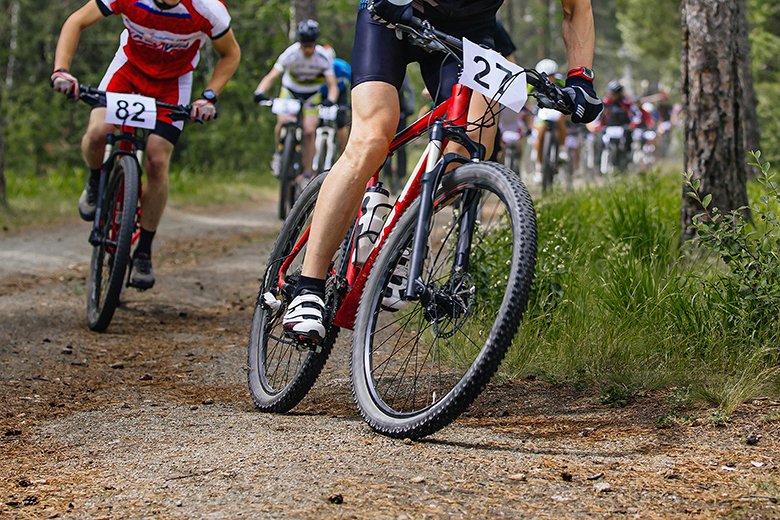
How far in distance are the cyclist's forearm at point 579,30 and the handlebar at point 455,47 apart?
0.34 m

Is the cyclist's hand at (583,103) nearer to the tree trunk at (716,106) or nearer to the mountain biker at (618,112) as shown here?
the tree trunk at (716,106)

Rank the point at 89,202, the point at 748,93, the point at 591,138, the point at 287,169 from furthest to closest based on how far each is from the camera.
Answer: the point at 591,138, the point at 748,93, the point at 287,169, the point at 89,202

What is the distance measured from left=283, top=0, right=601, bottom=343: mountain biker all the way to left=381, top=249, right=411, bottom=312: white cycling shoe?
0.92ft

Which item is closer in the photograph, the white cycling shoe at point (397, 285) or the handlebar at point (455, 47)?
the handlebar at point (455, 47)

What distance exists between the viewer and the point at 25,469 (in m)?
3.17

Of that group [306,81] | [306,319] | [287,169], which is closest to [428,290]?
[306,319]

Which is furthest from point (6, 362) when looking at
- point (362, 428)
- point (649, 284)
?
point (649, 284)

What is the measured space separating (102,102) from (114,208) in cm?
58

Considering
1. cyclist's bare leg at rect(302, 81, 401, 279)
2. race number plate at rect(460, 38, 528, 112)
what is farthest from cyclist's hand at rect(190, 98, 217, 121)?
race number plate at rect(460, 38, 528, 112)

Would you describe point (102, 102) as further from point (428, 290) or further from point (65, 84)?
point (428, 290)

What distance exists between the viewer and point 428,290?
3.21 meters

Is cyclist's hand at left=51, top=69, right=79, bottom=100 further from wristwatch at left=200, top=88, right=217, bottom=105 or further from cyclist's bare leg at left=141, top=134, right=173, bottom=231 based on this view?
wristwatch at left=200, top=88, right=217, bottom=105

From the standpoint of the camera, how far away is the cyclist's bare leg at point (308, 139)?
468 inches

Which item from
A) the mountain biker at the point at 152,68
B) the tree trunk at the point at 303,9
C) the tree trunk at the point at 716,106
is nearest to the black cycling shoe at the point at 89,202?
the mountain biker at the point at 152,68
